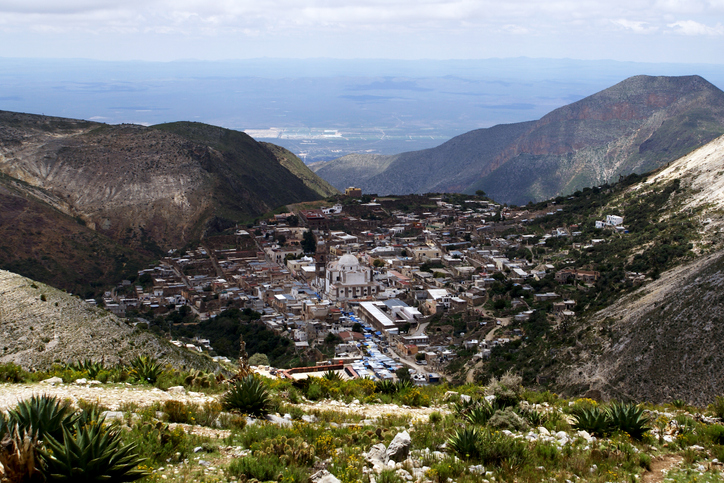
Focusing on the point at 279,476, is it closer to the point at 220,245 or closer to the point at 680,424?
the point at 680,424

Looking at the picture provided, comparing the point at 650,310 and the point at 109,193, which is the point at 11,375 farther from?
the point at 109,193

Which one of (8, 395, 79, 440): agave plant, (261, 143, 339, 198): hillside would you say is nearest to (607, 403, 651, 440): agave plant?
(8, 395, 79, 440): agave plant

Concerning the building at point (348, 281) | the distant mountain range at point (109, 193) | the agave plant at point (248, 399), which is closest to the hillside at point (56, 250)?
the distant mountain range at point (109, 193)

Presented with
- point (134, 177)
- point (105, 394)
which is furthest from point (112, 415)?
point (134, 177)

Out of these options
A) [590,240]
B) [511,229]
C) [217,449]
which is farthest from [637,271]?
[217,449]

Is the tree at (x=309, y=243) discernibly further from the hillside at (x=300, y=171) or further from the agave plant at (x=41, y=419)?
the agave plant at (x=41, y=419)

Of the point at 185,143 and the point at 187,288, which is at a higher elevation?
the point at 185,143
